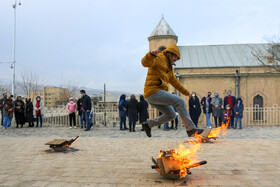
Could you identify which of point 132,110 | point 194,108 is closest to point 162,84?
point 132,110

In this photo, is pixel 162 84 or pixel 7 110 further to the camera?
pixel 7 110

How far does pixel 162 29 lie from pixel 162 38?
56.5 inches

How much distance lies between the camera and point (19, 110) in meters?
15.8

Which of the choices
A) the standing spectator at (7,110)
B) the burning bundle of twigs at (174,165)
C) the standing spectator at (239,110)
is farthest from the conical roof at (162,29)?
the burning bundle of twigs at (174,165)

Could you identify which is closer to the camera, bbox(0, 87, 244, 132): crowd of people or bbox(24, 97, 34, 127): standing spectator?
bbox(0, 87, 244, 132): crowd of people

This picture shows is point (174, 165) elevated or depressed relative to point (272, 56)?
depressed

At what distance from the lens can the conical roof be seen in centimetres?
3290

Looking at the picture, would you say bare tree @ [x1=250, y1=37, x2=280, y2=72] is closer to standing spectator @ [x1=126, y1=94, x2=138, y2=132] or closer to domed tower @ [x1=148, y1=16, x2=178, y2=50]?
domed tower @ [x1=148, y1=16, x2=178, y2=50]

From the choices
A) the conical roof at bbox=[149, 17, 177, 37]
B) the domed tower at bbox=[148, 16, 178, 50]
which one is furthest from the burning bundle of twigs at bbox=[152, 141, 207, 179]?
the conical roof at bbox=[149, 17, 177, 37]

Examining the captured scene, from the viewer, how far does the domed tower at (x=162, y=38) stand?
107 feet

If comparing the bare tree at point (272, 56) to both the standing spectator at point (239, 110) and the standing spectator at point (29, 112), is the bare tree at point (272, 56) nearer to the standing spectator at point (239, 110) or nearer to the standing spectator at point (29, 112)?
the standing spectator at point (239, 110)

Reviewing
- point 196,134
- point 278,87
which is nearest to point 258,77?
point 278,87

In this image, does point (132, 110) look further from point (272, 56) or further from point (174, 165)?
point (272, 56)

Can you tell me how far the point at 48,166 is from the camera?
217 inches
